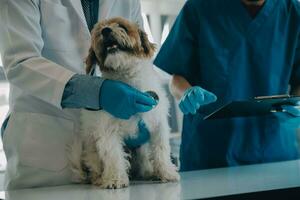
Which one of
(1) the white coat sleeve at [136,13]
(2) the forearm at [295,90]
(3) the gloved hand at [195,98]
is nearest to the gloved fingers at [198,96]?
(3) the gloved hand at [195,98]

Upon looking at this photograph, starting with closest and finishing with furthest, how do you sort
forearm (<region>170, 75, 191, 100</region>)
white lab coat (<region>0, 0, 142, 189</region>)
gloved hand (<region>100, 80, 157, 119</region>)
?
1. gloved hand (<region>100, 80, 157, 119</region>)
2. white lab coat (<region>0, 0, 142, 189</region>)
3. forearm (<region>170, 75, 191, 100</region>)

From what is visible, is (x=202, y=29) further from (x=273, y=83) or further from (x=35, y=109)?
(x=35, y=109)

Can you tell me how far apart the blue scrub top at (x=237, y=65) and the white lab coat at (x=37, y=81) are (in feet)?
1.31

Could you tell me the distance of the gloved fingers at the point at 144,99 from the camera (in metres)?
1.09

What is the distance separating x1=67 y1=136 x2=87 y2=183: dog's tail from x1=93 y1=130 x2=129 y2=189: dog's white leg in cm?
9

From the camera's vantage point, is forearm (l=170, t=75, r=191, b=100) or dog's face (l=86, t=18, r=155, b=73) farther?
forearm (l=170, t=75, r=191, b=100)

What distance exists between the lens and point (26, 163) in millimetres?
1270

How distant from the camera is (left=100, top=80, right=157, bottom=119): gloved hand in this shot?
1.08 m

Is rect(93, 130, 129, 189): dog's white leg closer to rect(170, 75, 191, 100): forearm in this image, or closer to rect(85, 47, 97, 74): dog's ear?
rect(85, 47, 97, 74): dog's ear

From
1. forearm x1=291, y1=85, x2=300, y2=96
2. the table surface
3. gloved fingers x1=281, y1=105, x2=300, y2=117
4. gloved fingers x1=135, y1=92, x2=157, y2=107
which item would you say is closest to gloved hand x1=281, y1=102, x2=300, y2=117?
gloved fingers x1=281, y1=105, x2=300, y2=117

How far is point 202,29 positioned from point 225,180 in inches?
24.7

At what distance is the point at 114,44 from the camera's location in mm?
1133

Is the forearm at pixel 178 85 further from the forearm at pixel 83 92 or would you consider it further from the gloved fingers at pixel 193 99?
the forearm at pixel 83 92

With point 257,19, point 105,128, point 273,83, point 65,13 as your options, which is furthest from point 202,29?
point 105,128
